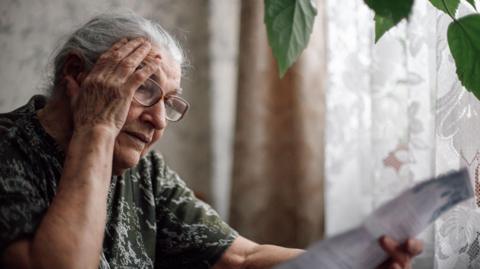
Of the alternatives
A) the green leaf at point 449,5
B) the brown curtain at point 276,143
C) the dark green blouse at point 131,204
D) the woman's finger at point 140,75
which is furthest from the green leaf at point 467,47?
the brown curtain at point 276,143

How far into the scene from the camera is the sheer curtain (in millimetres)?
1471

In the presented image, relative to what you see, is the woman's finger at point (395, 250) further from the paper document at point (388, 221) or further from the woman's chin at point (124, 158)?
the woman's chin at point (124, 158)

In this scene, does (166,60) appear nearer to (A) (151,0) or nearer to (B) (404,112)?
(B) (404,112)

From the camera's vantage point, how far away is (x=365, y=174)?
191 cm

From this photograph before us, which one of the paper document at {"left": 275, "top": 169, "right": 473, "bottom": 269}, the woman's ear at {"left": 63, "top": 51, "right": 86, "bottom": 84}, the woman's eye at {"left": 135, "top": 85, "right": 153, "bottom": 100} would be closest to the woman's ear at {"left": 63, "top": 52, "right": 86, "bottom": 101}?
the woman's ear at {"left": 63, "top": 51, "right": 86, "bottom": 84}

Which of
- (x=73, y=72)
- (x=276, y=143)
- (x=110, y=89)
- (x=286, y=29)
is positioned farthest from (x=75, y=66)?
(x=276, y=143)

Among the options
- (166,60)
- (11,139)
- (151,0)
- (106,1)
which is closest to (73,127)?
(11,139)

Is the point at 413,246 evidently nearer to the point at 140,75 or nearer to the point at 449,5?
the point at 449,5

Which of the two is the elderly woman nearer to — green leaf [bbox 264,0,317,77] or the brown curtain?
green leaf [bbox 264,0,317,77]

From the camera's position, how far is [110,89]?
3.72 feet

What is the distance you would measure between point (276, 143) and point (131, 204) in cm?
80

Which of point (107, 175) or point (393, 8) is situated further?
point (107, 175)

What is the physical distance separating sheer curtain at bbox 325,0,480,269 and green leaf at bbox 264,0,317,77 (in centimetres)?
90

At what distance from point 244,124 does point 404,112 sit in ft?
1.88
